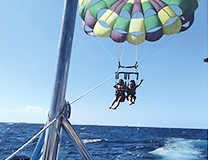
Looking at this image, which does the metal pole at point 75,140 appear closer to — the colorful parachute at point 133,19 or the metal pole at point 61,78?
the metal pole at point 61,78

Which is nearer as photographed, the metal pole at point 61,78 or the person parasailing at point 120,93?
the metal pole at point 61,78

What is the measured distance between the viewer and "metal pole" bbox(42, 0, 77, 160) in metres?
1.21

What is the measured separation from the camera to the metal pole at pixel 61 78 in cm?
121

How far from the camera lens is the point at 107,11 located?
338 inches

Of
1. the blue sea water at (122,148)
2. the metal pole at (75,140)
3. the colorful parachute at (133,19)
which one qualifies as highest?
the colorful parachute at (133,19)

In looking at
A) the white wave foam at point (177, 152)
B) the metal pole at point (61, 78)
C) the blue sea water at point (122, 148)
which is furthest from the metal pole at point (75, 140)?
the white wave foam at point (177, 152)

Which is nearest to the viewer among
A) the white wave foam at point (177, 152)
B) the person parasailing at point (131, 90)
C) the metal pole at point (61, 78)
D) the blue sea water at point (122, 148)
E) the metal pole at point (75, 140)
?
the metal pole at point (61, 78)

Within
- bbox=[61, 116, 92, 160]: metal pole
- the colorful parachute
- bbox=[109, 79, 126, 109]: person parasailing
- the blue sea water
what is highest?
the colorful parachute

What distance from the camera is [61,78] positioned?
4.06 ft

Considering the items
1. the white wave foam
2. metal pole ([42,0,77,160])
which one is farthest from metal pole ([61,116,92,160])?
the white wave foam

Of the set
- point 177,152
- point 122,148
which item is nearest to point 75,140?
point 177,152

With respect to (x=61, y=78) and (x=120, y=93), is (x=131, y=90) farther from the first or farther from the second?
(x=61, y=78)

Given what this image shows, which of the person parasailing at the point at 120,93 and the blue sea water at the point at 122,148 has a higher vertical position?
the person parasailing at the point at 120,93

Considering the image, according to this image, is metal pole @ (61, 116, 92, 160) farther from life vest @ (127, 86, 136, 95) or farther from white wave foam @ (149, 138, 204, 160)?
white wave foam @ (149, 138, 204, 160)
